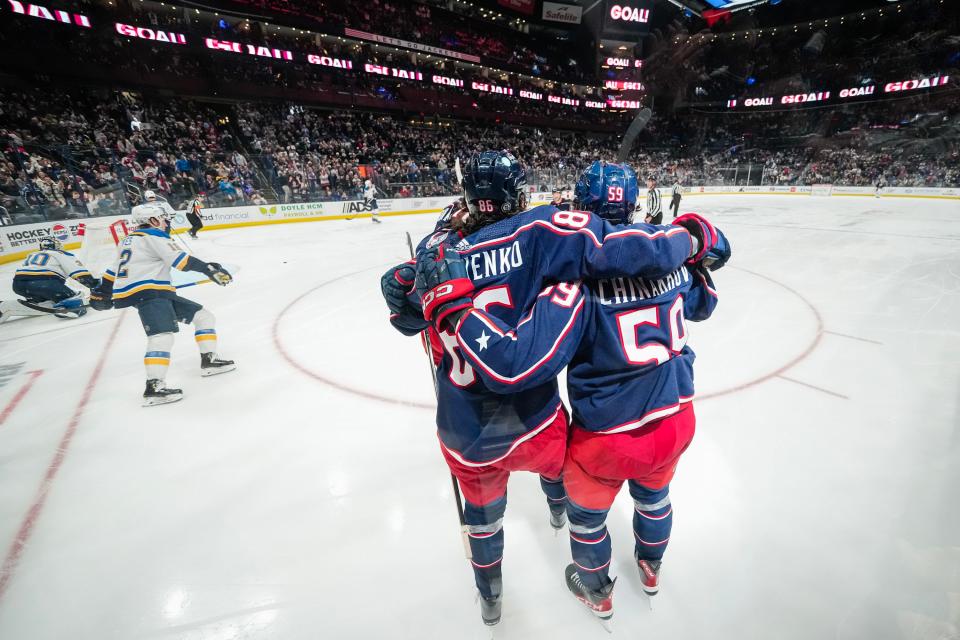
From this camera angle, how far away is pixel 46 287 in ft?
15.8

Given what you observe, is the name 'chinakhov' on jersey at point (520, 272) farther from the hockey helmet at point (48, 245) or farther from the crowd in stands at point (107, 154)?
the crowd in stands at point (107, 154)

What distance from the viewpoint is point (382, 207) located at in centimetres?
1405

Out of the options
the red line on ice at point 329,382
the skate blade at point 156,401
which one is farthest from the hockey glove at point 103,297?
the red line on ice at point 329,382

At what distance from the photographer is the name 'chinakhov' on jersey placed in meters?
1.05

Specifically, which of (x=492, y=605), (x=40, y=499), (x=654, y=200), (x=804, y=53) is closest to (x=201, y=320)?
(x=40, y=499)

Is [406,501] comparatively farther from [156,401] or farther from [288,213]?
[288,213]

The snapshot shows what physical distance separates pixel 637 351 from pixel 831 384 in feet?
9.43

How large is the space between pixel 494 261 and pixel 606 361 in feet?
1.46

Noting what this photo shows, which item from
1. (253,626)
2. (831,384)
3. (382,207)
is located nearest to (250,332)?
(253,626)

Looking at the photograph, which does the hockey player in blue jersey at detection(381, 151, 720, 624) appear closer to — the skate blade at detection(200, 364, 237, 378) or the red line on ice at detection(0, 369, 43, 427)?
the skate blade at detection(200, 364, 237, 378)

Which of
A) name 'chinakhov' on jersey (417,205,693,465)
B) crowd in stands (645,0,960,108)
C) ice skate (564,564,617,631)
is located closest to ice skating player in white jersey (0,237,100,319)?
name 'chinakhov' on jersey (417,205,693,465)

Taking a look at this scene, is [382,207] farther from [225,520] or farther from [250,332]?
[225,520]

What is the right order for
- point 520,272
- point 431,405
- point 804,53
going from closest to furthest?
point 520,272 < point 431,405 < point 804,53

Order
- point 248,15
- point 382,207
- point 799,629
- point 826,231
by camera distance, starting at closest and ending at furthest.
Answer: point 799,629
point 826,231
point 382,207
point 248,15
